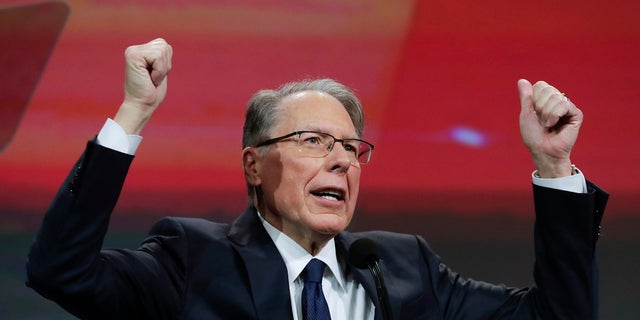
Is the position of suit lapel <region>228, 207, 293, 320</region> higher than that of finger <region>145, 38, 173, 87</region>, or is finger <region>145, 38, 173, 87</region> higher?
finger <region>145, 38, 173, 87</region>

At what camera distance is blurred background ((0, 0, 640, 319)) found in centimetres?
282

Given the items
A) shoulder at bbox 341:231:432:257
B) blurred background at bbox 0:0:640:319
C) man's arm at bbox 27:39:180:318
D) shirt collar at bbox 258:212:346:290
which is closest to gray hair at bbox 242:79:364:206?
shirt collar at bbox 258:212:346:290

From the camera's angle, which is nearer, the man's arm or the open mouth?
the man's arm

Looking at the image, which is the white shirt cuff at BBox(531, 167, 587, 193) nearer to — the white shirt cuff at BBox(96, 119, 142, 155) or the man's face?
the man's face

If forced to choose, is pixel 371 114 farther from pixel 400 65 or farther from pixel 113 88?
pixel 113 88

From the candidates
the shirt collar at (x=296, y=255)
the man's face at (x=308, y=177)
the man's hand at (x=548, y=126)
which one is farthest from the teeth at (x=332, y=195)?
the man's hand at (x=548, y=126)

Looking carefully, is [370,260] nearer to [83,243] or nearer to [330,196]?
[330,196]

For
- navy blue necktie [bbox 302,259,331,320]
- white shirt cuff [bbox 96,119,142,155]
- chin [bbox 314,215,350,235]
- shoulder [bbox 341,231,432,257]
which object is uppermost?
white shirt cuff [bbox 96,119,142,155]

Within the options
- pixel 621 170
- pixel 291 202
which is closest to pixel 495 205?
pixel 621 170

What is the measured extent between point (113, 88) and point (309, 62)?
63cm

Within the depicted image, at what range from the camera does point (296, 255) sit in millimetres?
2191

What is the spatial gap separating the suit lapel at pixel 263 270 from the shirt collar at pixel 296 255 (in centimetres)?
3

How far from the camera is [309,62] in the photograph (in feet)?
9.73

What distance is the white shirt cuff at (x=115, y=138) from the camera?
1.81 metres
